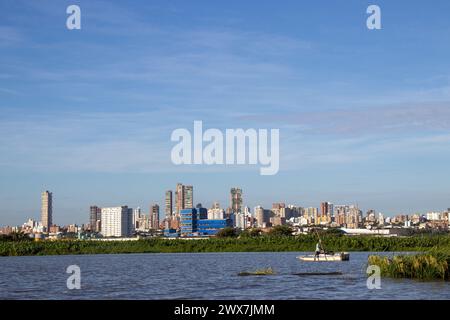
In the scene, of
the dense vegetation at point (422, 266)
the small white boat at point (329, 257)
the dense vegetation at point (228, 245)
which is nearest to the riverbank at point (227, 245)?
the dense vegetation at point (228, 245)

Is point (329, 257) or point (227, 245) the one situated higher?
point (329, 257)

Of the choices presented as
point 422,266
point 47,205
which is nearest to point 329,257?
point 422,266

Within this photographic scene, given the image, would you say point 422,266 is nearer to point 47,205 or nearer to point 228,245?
point 228,245

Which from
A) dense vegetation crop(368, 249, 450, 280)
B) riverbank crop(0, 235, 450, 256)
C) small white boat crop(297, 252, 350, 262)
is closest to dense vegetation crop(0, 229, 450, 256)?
riverbank crop(0, 235, 450, 256)

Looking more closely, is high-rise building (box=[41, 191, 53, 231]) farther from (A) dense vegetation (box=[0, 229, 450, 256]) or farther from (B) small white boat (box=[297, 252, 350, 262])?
(B) small white boat (box=[297, 252, 350, 262])
